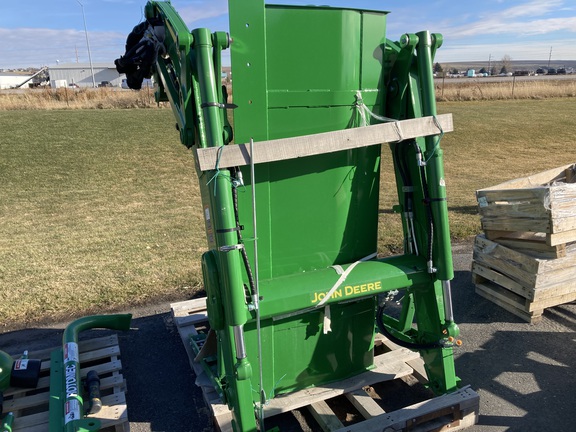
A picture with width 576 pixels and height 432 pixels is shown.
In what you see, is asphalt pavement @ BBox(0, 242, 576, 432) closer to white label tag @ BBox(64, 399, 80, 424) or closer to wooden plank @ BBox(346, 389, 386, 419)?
white label tag @ BBox(64, 399, 80, 424)

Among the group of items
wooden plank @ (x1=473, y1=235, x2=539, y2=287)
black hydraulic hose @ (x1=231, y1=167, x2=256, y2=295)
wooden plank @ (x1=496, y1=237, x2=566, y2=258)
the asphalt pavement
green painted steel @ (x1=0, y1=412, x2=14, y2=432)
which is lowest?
the asphalt pavement

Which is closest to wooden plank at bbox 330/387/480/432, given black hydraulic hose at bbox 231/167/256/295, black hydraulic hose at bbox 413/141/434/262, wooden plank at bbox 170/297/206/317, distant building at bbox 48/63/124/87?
black hydraulic hose at bbox 413/141/434/262

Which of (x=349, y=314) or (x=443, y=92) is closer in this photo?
(x=349, y=314)

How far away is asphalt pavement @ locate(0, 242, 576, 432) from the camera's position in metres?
3.23

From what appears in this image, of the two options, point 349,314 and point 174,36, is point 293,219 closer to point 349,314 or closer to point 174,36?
point 349,314

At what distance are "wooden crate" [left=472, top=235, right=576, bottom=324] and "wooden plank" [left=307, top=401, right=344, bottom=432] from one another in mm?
2375

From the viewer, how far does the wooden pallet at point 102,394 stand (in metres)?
3.08

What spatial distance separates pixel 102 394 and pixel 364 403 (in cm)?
193

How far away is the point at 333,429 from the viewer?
2.91m

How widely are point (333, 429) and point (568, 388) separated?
1.89m

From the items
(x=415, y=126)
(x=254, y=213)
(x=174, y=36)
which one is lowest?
(x=254, y=213)

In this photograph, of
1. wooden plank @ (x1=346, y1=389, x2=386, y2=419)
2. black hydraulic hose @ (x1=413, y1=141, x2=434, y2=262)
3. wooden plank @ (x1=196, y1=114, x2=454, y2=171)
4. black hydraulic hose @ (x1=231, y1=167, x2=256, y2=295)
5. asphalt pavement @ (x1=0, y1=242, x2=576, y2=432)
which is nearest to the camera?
wooden plank @ (x1=196, y1=114, x2=454, y2=171)

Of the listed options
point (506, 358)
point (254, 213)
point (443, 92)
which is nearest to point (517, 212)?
point (506, 358)

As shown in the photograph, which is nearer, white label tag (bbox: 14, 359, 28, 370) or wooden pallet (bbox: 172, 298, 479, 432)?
wooden pallet (bbox: 172, 298, 479, 432)
